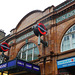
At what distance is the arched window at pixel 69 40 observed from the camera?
14.7 m

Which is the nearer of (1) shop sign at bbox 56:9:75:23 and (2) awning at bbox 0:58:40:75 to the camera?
(2) awning at bbox 0:58:40:75

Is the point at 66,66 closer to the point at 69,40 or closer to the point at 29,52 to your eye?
the point at 69,40

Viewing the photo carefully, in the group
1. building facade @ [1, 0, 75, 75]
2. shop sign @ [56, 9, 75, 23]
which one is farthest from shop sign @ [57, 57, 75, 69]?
shop sign @ [56, 9, 75, 23]

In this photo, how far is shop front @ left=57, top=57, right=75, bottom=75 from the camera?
43.5ft

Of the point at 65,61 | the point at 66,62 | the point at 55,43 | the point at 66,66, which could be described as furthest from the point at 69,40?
the point at 66,66

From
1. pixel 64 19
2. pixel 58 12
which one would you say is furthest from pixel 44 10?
pixel 64 19

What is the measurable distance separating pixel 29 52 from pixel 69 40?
6.70m

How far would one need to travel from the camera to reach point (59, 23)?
653 inches

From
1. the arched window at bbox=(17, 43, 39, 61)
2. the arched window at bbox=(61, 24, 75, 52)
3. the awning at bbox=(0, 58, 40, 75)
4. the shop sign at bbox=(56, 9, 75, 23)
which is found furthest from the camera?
the arched window at bbox=(17, 43, 39, 61)

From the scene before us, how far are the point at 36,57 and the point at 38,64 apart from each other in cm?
159

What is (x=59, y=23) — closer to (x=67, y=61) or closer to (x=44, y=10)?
(x=44, y=10)

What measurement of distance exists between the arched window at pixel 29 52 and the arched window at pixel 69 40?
172 inches

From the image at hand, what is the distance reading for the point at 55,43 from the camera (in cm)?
1603

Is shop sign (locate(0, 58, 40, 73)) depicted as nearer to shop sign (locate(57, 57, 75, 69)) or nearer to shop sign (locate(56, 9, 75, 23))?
shop sign (locate(57, 57, 75, 69))
